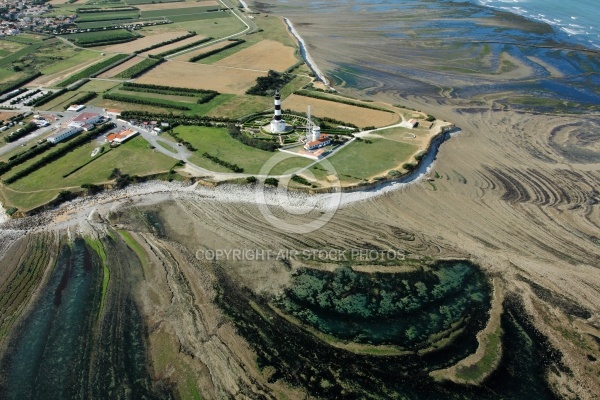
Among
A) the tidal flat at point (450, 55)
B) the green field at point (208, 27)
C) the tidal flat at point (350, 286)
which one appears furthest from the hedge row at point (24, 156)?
the green field at point (208, 27)

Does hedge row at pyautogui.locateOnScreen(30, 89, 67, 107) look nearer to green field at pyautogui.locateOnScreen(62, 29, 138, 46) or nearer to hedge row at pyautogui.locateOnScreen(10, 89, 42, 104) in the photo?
hedge row at pyautogui.locateOnScreen(10, 89, 42, 104)

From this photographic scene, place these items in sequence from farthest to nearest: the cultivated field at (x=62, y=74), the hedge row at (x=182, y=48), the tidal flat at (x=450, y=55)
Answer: the hedge row at (x=182, y=48) → the cultivated field at (x=62, y=74) → the tidal flat at (x=450, y=55)

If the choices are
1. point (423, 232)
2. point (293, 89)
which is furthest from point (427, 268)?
point (293, 89)

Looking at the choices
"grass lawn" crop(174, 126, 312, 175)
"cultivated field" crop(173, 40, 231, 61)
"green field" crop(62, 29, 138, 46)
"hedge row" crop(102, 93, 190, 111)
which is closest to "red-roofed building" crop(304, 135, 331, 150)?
"grass lawn" crop(174, 126, 312, 175)

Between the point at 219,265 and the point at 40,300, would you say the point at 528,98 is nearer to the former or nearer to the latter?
the point at 219,265

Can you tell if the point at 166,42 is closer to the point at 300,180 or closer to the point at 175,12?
the point at 175,12

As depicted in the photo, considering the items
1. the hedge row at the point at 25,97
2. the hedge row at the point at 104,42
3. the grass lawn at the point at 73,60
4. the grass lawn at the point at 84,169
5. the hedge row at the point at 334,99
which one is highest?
the hedge row at the point at 104,42

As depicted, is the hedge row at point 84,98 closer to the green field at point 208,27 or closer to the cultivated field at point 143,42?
the cultivated field at point 143,42
